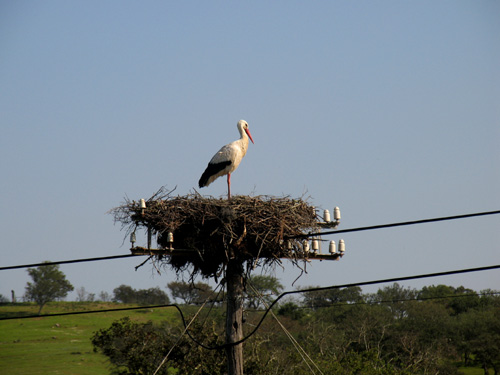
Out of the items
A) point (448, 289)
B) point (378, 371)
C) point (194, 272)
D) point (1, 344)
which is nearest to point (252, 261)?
point (194, 272)

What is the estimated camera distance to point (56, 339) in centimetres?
5162

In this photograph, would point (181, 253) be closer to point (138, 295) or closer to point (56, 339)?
point (56, 339)

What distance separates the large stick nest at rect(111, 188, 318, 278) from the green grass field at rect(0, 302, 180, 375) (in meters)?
27.8

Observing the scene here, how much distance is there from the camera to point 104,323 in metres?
54.5

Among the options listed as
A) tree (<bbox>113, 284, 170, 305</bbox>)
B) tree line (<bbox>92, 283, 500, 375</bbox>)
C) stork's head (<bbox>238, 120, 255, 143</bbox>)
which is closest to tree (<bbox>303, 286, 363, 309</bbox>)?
tree line (<bbox>92, 283, 500, 375</bbox>)

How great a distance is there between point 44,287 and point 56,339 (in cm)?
914

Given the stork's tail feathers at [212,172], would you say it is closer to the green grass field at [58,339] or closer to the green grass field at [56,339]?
the green grass field at [56,339]

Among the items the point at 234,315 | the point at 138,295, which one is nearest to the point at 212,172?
the point at 234,315

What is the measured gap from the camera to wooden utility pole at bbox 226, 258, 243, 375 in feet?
36.3

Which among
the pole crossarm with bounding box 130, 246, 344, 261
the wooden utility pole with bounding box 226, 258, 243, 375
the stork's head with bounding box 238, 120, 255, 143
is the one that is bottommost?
the wooden utility pole with bounding box 226, 258, 243, 375

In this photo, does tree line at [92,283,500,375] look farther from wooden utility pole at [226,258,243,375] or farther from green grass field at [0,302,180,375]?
wooden utility pole at [226,258,243,375]

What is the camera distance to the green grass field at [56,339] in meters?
43.3

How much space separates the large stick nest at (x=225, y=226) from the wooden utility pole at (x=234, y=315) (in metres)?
0.17

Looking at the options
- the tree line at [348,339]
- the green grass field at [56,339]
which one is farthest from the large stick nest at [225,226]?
the green grass field at [56,339]
